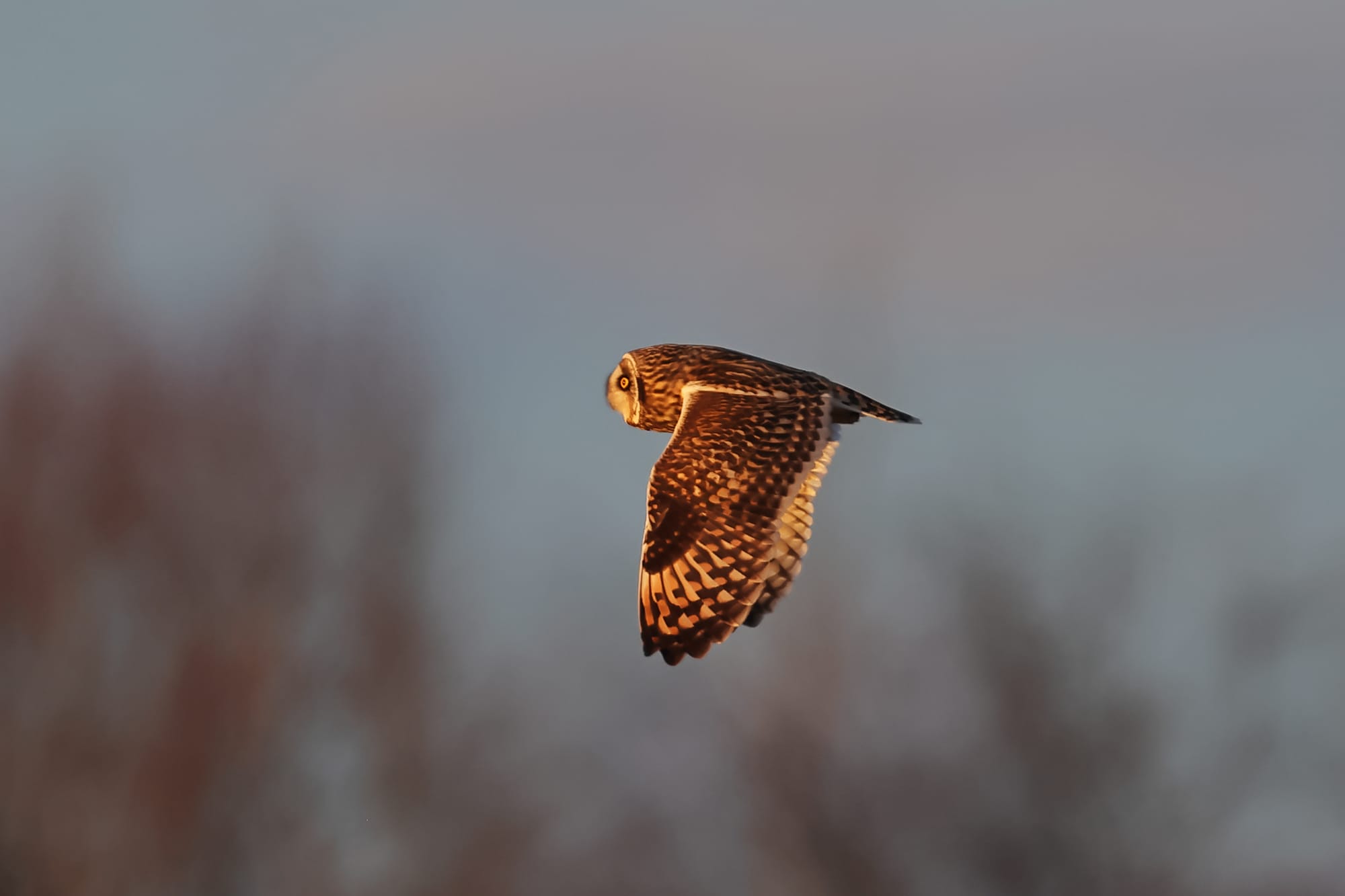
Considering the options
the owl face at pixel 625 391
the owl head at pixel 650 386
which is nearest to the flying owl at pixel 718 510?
the owl head at pixel 650 386

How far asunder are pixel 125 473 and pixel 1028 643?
36.6ft

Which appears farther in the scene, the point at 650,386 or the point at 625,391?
the point at 625,391

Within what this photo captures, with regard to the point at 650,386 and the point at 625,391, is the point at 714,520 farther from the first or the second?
the point at 625,391

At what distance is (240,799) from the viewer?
19.5 metres

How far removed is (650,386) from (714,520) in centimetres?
116

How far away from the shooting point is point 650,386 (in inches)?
348

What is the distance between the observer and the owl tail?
8289 millimetres

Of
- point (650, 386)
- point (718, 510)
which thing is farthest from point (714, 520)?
point (650, 386)

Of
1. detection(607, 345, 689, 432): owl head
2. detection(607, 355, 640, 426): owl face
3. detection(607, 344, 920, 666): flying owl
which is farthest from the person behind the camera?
detection(607, 355, 640, 426): owl face

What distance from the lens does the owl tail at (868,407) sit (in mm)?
8289

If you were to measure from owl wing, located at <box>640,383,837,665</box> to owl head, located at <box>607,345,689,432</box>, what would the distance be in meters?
0.77

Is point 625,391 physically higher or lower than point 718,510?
higher

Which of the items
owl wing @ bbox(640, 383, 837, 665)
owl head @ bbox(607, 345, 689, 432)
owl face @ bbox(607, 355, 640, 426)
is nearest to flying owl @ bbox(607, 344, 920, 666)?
owl wing @ bbox(640, 383, 837, 665)

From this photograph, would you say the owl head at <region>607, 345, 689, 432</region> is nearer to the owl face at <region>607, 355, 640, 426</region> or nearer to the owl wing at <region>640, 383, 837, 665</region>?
the owl face at <region>607, 355, 640, 426</region>
